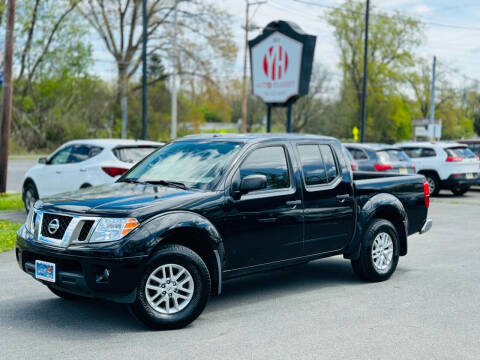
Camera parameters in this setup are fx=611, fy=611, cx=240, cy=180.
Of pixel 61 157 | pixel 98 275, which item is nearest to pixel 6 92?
pixel 61 157

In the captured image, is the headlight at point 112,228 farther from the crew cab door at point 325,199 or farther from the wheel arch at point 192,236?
the crew cab door at point 325,199

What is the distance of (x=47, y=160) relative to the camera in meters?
12.7

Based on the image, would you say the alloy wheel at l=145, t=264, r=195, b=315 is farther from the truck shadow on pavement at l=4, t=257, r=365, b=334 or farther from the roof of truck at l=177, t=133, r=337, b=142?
the roof of truck at l=177, t=133, r=337, b=142

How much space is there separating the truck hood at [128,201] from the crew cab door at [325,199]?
1.36 meters

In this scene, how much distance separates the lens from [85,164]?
1203cm

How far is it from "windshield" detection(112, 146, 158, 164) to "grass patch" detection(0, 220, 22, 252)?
91.8 inches

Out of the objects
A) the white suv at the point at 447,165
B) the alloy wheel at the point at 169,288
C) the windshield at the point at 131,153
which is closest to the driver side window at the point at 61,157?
the windshield at the point at 131,153

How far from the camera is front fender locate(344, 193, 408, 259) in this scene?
7.18m

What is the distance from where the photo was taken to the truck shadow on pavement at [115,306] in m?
5.43

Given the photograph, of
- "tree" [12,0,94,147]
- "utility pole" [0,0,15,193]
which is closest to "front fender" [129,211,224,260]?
"utility pole" [0,0,15,193]

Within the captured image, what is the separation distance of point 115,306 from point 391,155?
12993mm

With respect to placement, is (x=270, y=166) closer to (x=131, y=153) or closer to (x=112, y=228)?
(x=112, y=228)

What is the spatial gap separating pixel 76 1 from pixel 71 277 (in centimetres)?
4083

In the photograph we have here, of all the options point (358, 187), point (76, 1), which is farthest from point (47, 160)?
point (76, 1)
